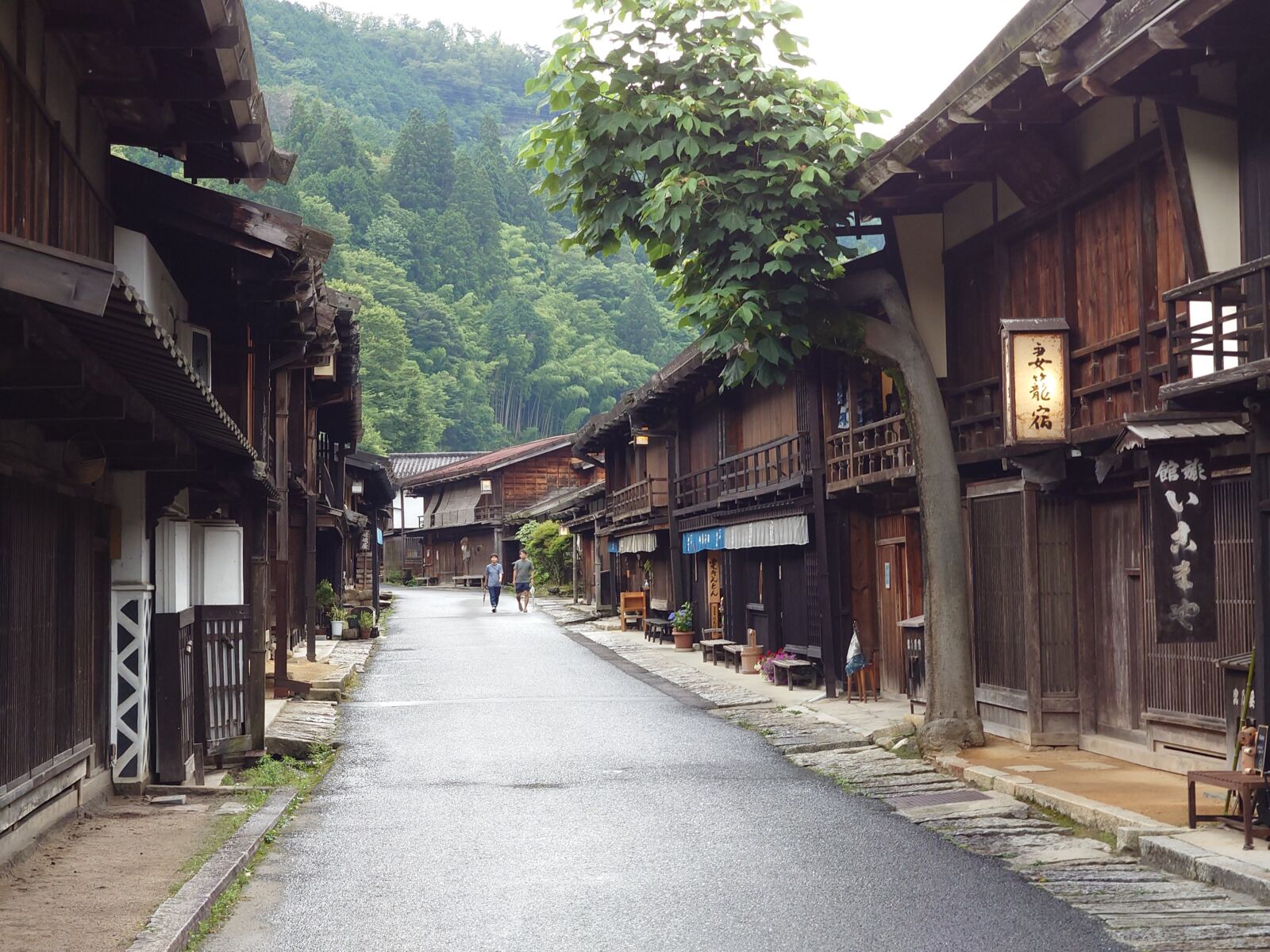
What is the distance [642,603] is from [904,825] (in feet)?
99.2

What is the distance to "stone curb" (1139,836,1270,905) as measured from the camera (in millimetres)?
8289

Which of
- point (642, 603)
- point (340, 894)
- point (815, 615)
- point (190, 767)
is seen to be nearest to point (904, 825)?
point (340, 894)

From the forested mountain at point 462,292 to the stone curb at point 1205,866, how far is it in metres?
77.3

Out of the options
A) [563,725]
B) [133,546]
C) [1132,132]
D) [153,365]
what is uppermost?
[1132,132]

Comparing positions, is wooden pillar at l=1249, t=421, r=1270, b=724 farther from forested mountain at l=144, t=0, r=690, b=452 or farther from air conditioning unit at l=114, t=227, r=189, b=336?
forested mountain at l=144, t=0, r=690, b=452

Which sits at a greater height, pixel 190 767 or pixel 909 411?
pixel 909 411

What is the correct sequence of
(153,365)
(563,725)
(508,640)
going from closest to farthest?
(153,365)
(563,725)
(508,640)

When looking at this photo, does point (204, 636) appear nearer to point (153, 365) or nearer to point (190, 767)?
point (190, 767)

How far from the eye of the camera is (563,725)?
1873cm

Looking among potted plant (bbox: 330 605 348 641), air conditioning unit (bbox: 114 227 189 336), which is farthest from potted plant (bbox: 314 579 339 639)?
air conditioning unit (bbox: 114 227 189 336)

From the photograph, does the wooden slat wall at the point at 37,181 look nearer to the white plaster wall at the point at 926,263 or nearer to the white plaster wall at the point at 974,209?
the white plaster wall at the point at 974,209

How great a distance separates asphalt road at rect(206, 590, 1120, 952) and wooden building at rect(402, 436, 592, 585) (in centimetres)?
5182

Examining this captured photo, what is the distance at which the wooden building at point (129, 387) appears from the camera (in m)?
7.86

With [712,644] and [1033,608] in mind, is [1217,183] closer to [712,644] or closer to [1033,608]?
[1033,608]
